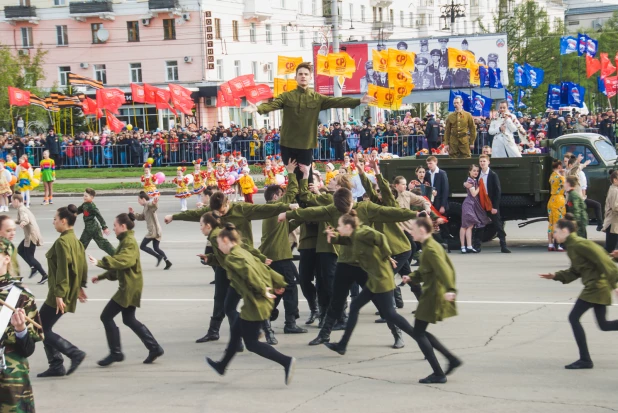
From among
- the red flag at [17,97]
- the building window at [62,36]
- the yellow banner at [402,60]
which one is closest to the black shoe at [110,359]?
the yellow banner at [402,60]

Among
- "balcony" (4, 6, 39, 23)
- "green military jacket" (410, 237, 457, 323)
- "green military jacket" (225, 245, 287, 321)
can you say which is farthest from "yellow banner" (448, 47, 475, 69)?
"balcony" (4, 6, 39, 23)

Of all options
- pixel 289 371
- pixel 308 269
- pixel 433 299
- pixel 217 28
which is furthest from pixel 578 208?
pixel 217 28

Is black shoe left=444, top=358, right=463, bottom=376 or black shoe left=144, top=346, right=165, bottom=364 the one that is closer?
black shoe left=444, top=358, right=463, bottom=376

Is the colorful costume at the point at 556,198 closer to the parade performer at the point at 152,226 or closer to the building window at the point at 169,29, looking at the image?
the parade performer at the point at 152,226

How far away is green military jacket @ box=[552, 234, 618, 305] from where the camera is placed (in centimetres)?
855

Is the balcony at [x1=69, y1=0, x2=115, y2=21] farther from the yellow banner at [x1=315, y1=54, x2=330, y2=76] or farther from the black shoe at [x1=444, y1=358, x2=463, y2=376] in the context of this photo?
the black shoe at [x1=444, y1=358, x2=463, y2=376]

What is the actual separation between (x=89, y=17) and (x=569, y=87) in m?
37.6

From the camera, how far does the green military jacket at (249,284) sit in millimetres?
8383

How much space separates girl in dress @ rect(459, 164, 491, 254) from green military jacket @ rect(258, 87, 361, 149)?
650 cm

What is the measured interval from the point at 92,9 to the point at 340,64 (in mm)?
33130

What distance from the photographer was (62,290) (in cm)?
896

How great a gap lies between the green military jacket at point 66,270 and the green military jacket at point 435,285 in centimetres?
325

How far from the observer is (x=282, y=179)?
24234 millimetres

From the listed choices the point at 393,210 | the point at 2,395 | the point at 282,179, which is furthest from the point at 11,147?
the point at 2,395
